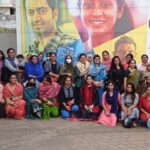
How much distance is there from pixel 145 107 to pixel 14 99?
268cm

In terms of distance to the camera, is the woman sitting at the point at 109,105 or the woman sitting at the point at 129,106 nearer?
the woman sitting at the point at 129,106

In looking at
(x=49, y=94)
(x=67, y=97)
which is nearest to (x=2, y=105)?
(x=49, y=94)

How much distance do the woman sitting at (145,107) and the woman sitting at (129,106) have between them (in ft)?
0.38

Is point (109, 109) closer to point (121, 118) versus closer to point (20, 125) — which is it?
point (121, 118)

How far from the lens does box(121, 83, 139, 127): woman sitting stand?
7.32m

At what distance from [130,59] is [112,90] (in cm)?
114

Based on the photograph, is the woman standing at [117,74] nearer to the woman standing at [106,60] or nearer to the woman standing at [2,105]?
the woman standing at [106,60]

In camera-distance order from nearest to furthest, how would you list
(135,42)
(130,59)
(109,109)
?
(109,109) → (130,59) → (135,42)

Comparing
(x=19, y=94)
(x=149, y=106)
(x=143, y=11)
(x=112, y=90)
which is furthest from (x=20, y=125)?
(x=143, y=11)

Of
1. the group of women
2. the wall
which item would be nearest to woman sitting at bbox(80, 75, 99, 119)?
the group of women

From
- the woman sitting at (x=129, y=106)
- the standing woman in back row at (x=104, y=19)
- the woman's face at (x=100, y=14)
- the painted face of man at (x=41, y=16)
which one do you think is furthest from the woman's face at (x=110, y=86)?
the painted face of man at (x=41, y=16)

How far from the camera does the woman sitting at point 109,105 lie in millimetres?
7576

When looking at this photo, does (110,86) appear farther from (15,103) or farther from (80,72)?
(15,103)

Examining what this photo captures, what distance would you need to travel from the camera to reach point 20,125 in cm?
729
